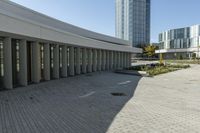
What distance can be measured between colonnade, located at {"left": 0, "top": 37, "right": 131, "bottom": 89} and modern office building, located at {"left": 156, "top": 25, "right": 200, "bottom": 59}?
6487 cm

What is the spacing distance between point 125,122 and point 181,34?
98162 mm

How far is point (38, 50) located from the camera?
14.8 metres

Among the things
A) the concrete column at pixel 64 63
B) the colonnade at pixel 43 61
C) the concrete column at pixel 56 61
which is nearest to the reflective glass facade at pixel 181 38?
the colonnade at pixel 43 61

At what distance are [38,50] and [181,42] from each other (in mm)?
91834

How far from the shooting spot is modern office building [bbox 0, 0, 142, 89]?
11047 millimetres

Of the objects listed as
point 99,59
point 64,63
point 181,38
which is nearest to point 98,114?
point 64,63

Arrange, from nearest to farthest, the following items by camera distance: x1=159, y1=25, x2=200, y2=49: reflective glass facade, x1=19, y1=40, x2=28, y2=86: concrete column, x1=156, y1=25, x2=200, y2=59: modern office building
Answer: x1=19, y1=40, x2=28, y2=86: concrete column < x1=156, y1=25, x2=200, y2=59: modern office building < x1=159, y1=25, x2=200, y2=49: reflective glass facade

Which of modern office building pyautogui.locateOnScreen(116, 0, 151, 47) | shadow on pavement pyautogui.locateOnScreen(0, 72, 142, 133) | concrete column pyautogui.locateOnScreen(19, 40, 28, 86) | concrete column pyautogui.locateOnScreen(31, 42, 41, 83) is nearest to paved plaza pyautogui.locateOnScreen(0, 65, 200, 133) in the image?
shadow on pavement pyautogui.locateOnScreen(0, 72, 142, 133)

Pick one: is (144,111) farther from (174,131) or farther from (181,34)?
(181,34)

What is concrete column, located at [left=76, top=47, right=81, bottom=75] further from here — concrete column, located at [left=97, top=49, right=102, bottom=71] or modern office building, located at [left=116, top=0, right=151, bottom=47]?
modern office building, located at [left=116, top=0, right=151, bottom=47]

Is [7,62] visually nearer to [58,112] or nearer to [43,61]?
[43,61]

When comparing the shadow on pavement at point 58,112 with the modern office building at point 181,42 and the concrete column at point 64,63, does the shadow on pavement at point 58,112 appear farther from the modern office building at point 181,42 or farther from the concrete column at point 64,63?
the modern office building at point 181,42

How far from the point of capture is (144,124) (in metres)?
6.30

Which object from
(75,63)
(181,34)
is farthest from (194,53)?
(75,63)
